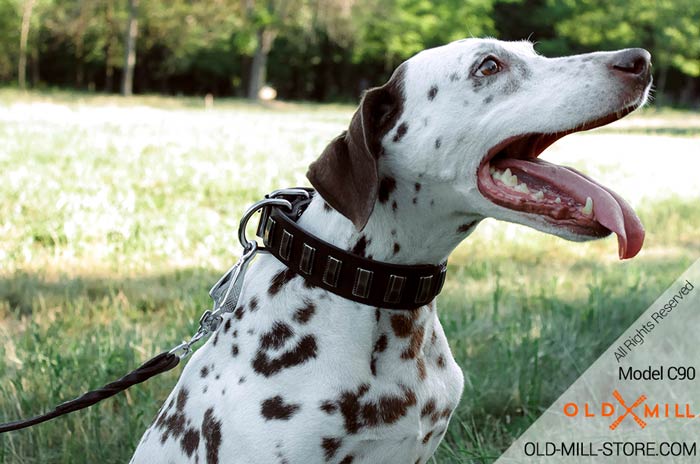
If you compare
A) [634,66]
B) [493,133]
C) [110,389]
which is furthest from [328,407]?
[634,66]

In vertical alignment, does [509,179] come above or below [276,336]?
above

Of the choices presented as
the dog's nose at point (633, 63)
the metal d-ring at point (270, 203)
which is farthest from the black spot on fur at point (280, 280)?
the dog's nose at point (633, 63)

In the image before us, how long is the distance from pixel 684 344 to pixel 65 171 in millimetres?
7218

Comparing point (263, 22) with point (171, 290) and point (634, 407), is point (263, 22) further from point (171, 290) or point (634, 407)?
point (634, 407)

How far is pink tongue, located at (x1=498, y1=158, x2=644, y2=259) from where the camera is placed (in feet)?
7.61

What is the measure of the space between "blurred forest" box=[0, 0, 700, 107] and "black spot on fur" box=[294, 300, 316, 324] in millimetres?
41947

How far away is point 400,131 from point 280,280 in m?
0.58

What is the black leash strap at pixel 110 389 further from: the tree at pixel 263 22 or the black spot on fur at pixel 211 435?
the tree at pixel 263 22

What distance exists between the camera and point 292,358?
2.41 metres

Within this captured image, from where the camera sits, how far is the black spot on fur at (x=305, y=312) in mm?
2445

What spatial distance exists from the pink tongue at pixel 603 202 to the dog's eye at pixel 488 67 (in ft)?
1.07

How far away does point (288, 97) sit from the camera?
59.3 m

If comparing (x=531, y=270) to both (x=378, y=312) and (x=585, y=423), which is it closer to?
(x=585, y=423)

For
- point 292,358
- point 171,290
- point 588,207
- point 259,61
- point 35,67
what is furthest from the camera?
point 35,67
